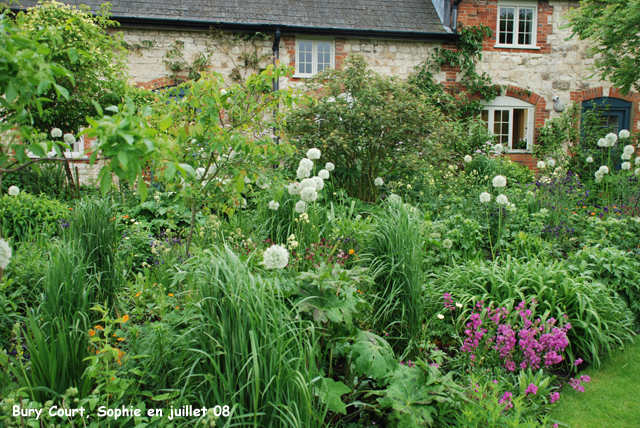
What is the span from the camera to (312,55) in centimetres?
1121

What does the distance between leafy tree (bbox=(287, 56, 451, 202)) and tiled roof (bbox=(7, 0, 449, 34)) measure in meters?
5.15

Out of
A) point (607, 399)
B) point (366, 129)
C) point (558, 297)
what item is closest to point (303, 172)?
point (558, 297)

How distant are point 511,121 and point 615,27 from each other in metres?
3.63

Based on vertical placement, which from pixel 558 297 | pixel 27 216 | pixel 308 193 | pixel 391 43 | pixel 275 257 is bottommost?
pixel 558 297

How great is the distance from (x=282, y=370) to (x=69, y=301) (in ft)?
5.25

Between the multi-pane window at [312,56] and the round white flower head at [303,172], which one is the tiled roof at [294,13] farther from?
the round white flower head at [303,172]

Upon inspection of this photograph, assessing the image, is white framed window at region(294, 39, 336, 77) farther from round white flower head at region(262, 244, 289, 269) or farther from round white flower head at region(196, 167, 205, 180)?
round white flower head at region(262, 244, 289, 269)

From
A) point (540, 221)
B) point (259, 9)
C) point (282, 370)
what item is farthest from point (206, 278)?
point (259, 9)

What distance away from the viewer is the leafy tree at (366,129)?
6066 millimetres

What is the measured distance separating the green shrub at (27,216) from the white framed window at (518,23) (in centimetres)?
1166

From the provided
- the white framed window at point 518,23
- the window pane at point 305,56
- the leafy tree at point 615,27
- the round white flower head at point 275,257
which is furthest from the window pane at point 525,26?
the round white flower head at point 275,257

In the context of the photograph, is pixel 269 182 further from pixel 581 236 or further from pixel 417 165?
pixel 581 236

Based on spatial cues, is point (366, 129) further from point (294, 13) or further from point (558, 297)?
point (294, 13)

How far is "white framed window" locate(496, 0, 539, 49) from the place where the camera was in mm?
11898
